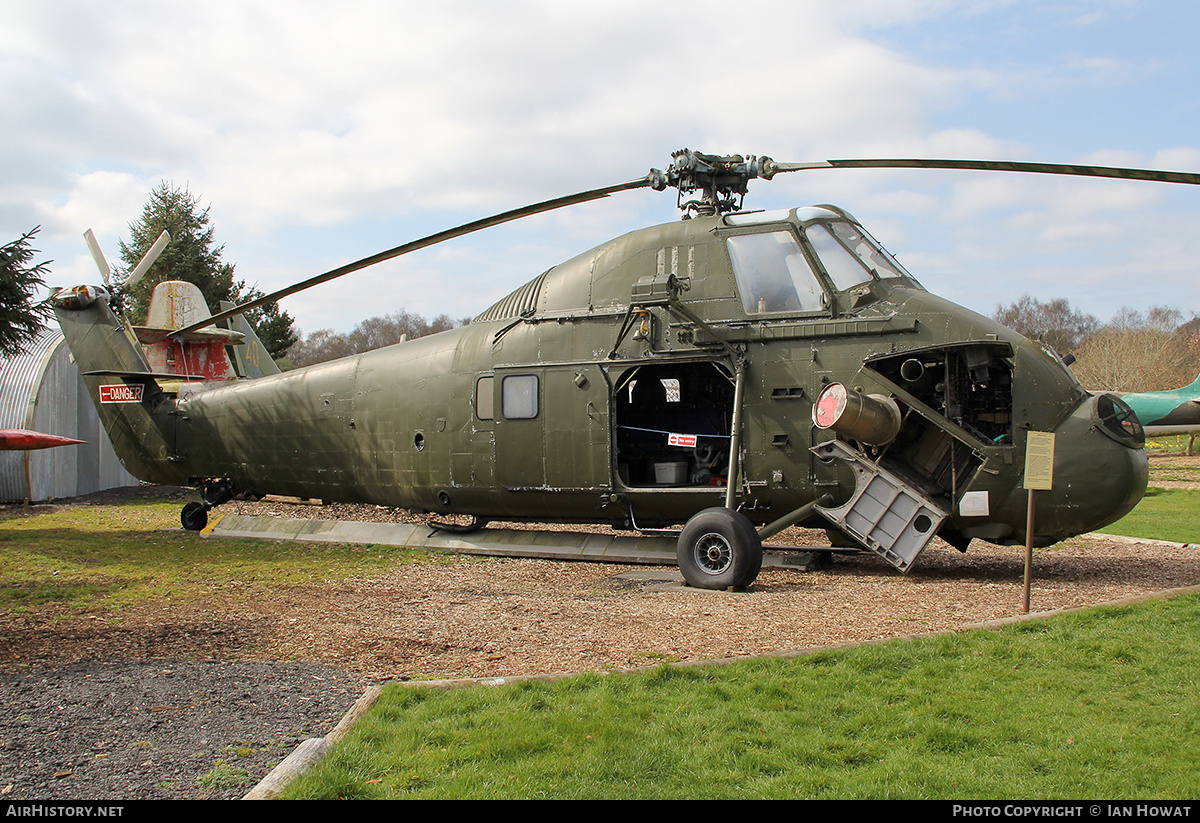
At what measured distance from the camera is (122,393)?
15.2 metres

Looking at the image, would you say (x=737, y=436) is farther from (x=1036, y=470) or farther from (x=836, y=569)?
(x=1036, y=470)

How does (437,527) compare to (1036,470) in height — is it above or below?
below

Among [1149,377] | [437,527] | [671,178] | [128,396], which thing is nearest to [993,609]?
[671,178]

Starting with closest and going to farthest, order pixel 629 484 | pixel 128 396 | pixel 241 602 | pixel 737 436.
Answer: pixel 241 602 → pixel 737 436 → pixel 629 484 → pixel 128 396

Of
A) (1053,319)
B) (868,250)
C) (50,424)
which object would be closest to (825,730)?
(868,250)

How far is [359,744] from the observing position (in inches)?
176

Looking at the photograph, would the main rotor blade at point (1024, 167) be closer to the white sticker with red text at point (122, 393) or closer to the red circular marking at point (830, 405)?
the red circular marking at point (830, 405)

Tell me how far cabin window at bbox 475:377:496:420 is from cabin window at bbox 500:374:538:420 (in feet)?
0.61

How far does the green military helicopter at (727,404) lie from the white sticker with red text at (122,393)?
344cm

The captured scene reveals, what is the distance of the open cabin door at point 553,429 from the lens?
11102 mm

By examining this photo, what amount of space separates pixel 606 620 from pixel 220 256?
34130 millimetres

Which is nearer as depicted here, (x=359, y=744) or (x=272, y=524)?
(x=359, y=744)

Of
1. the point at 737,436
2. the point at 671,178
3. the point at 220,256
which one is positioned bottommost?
the point at 737,436

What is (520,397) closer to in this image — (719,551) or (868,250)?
(719,551)
